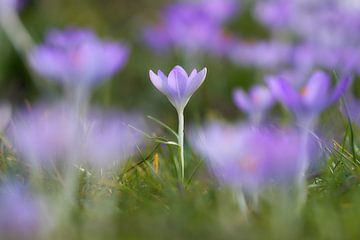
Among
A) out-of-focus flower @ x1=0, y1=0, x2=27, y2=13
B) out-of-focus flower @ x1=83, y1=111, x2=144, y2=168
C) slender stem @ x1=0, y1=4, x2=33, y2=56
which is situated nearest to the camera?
out-of-focus flower @ x1=83, y1=111, x2=144, y2=168

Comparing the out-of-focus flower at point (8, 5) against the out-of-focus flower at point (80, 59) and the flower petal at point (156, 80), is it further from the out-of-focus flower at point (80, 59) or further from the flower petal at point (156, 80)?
the flower petal at point (156, 80)

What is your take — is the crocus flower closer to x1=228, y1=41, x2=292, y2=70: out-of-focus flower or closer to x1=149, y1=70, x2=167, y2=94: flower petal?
x1=149, y1=70, x2=167, y2=94: flower petal

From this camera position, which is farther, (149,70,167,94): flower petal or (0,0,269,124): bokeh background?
(0,0,269,124): bokeh background

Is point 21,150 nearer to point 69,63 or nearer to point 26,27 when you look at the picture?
point 69,63

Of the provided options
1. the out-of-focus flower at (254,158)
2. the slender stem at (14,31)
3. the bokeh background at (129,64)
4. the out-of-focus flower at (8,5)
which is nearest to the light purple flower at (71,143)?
the out-of-focus flower at (254,158)

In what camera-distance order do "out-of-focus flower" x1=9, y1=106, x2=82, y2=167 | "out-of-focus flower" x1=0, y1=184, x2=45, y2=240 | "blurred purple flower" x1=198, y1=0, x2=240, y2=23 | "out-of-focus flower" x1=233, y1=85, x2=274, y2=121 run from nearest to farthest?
"out-of-focus flower" x1=0, y1=184, x2=45, y2=240 < "out-of-focus flower" x1=9, y1=106, x2=82, y2=167 < "out-of-focus flower" x1=233, y1=85, x2=274, y2=121 < "blurred purple flower" x1=198, y1=0, x2=240, y2=23

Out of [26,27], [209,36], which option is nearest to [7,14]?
[26,27]

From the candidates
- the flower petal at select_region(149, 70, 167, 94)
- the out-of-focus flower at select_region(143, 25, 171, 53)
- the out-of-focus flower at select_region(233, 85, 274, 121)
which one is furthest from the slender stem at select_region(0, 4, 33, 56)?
the flower petal at select_region(149, 70, 167, 94)
